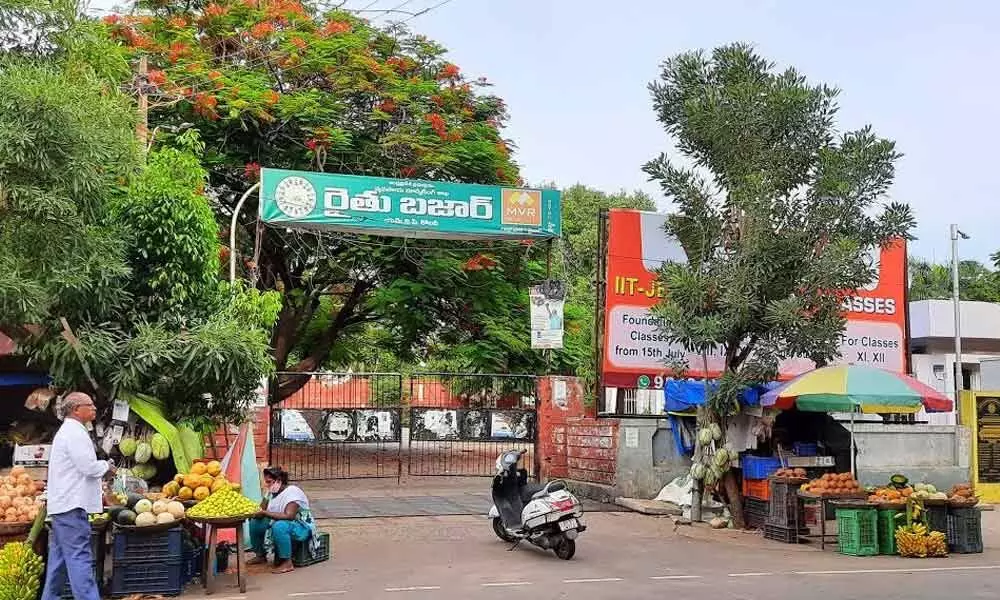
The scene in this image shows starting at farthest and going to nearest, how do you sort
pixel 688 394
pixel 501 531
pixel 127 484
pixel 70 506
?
pixel 688 394, pixel 501 531, pixel 127 484, pixel 70 506

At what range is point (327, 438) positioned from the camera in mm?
16906

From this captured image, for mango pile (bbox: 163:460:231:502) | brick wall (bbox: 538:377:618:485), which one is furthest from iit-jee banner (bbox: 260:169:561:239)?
mango pile (bbox: 163:460:231:502)

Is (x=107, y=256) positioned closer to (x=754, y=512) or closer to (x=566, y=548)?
(x=566, y=548)

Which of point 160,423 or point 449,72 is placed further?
point 449,72

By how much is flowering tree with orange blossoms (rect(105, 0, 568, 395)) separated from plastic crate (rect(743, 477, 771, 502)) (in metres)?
6.94

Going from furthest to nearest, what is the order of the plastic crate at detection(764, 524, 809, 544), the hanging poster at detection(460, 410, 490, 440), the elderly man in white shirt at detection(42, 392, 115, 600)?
the hanging poster at detection(460, 410, 490, 440) → the plastic crate at detection(764, 524, 809, 544) → the elderly man in white shirt at detection(42, 392, 115, 600)

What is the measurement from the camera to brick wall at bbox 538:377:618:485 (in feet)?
54.3

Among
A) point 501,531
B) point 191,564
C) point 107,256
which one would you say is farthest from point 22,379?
point 501,531

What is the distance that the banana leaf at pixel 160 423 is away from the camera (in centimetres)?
1013

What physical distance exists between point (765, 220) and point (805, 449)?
3574 mm

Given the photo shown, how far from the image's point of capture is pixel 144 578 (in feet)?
26.8

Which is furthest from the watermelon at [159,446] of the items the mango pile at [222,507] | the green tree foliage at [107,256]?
the mango pile at [222,507]

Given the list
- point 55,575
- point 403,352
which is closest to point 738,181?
point 55,575

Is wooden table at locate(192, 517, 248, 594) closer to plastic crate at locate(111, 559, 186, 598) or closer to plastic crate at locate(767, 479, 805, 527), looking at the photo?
plastic crate at locate(111, 559, 186, 598)
